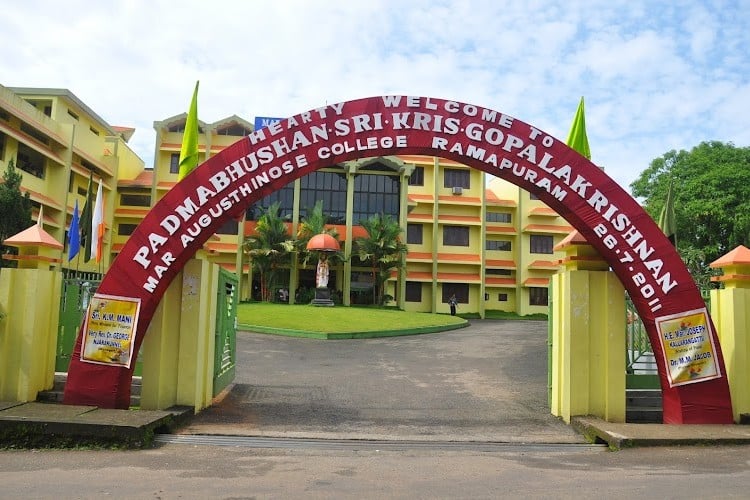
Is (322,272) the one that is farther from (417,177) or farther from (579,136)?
(579,136)

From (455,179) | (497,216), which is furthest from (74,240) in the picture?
(497,216)

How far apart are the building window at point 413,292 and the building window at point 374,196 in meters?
5.19

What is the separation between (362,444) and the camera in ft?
21.7

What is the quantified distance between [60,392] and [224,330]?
242 cm

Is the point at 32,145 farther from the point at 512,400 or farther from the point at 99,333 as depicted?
the point at 512,400

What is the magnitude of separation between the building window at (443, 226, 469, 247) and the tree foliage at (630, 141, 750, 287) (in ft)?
37.1

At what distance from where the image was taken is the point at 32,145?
28016 mm

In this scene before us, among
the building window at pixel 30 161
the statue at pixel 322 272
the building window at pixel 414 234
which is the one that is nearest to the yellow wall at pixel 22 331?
the statue at pixel 322 272

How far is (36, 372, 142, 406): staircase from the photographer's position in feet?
25.0

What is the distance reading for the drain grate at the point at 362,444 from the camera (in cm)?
646

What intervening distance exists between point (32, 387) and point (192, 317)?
2103 millimetres

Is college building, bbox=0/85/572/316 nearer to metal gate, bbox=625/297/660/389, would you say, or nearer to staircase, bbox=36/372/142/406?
staircase, bbox=36/372/142/406

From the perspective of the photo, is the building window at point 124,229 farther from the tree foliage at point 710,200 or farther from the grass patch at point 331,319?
the tree foliage at point 710,200

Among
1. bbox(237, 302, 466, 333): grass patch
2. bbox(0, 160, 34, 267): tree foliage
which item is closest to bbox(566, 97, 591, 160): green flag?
bbox(237, 302, 466, 333): grass patch
